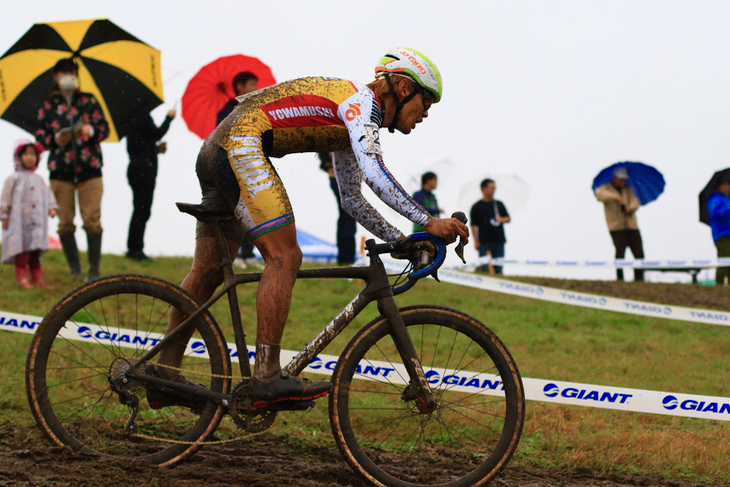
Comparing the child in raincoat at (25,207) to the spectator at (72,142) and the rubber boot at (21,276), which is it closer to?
the rubber boot at (21,276)

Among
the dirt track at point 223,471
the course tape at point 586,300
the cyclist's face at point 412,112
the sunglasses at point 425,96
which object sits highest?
the sunglasses at point 425,96

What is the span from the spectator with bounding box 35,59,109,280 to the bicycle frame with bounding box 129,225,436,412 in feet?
20.0

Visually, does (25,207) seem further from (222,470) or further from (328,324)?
(328,324)

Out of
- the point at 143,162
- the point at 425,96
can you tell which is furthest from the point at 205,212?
the point at 143,162

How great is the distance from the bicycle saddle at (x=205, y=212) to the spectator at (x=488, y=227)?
9.95 meters

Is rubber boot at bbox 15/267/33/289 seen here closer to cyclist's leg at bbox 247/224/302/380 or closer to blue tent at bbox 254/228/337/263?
cyclist's leg at bbox 247/224/302/380

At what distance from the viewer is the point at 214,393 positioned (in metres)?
3.95

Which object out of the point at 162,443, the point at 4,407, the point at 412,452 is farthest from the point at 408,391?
the point at 4,407

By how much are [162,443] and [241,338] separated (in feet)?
2.73

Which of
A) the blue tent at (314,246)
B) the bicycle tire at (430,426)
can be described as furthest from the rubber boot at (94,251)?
the blue tent at (314,246)

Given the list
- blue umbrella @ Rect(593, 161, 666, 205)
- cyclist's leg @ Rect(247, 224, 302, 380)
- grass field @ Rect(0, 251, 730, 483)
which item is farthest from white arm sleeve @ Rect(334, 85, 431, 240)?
blue umbrella @ Rect(593, 161, 666, 205)

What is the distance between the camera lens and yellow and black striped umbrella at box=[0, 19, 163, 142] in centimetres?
939

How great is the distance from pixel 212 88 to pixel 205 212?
7019 mm

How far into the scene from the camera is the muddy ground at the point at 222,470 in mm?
3666
